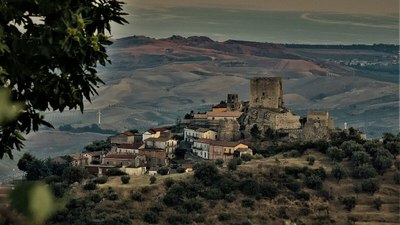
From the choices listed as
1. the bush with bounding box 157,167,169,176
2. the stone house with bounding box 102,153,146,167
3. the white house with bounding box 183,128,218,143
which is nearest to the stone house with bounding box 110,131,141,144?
the white house with bounding box 183,128,218,143

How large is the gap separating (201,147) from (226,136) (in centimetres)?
128

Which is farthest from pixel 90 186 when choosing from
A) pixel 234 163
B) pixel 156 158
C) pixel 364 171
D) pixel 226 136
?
pixel 364 171

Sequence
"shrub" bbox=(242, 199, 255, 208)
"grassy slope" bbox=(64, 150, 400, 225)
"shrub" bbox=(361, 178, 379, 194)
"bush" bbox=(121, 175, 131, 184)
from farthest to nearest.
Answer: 1. "bush" bbox=(121, 175, 131, 184)
2. "shrub" bbox=(361, 178, 379, 194)
3. "shrub" bbox=(242, 199, 255, 208)
4. "grassy slope" bbox=(64, 150, 400, 225)

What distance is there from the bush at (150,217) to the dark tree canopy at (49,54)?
30.8 metres

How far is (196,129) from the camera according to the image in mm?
44344

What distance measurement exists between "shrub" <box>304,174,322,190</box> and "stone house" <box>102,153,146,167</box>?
7676 mm

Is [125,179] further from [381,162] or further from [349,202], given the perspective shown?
[381,162]

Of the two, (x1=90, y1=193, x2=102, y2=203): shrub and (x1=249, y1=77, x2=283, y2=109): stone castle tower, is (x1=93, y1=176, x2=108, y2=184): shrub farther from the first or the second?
(x1=249, y1=77, x2=283, y2=109): stone castle tower

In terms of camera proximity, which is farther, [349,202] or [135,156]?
[135,156]

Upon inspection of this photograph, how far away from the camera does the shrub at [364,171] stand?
37.9 meters

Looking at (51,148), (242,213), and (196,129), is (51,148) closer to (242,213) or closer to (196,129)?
(196,129)

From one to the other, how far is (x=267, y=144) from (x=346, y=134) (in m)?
3.65

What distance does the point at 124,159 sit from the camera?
134 ft

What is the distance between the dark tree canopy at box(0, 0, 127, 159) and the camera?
312cm
